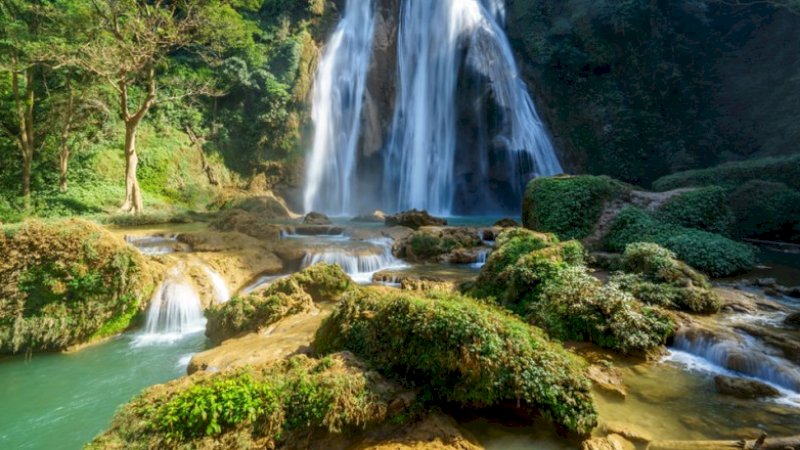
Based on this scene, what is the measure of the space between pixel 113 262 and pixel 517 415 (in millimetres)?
7607

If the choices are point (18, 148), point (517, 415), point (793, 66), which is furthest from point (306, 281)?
point (793, 66)

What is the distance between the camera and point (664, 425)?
4355 millimetres

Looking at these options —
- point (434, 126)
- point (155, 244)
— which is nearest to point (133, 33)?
point (155, 244)

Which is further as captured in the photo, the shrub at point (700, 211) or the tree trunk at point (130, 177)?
the tree trunk at point (130, 177)

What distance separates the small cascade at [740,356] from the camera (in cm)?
545

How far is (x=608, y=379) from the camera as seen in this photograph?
523cm

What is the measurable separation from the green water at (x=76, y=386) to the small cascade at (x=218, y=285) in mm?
1487

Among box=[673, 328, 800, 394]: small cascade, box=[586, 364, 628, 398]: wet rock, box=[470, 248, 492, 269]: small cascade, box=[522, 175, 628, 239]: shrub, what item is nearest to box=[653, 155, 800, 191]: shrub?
box=[522, 175, 628, 239]: shrub

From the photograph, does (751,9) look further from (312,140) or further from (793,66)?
(312,140)

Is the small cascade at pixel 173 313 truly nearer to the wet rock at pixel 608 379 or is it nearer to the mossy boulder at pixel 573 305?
the mossy boulder at pixel 573 305

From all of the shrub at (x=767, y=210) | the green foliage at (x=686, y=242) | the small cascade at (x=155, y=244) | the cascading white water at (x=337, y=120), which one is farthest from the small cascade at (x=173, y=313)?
the cascading white water at (x=337, y=120)

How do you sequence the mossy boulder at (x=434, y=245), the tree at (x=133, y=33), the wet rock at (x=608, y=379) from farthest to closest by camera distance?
the tree at (x=133, y=33)
the mossy boulder at (x=434, y=245)
the wet rock at (x=608, y=379)

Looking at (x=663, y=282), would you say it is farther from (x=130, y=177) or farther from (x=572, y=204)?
(x=130, y=177)

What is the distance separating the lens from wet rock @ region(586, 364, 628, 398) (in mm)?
5008
